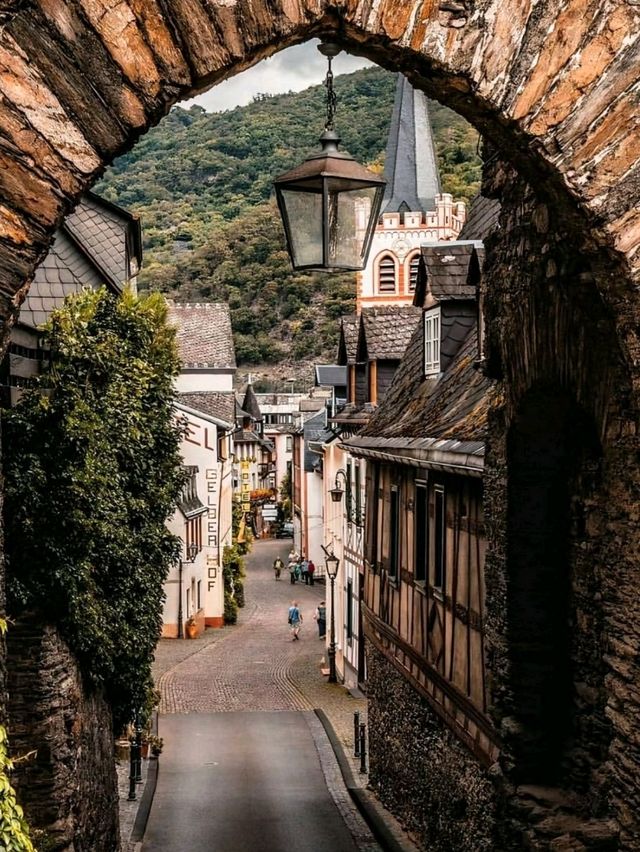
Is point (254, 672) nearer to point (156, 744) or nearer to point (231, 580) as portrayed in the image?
point (231, 580)

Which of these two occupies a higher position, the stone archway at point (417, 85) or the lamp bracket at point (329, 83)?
the lamp bracket at point (329, 83)

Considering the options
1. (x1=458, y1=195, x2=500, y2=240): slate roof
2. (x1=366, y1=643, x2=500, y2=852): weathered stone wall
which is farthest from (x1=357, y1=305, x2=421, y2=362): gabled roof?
(x1=366, y1=643, x2=500, y2=852): weathered stone wall

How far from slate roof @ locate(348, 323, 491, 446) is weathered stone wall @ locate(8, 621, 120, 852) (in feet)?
13.8

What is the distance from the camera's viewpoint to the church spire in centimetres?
5206

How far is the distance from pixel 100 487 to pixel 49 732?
2436mm

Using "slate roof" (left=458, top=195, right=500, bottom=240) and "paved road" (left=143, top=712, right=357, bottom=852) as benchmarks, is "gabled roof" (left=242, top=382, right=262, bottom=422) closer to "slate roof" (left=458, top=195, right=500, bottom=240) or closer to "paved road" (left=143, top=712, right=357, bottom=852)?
"paved road" (left=143, top=712, right=357, bottom=852)

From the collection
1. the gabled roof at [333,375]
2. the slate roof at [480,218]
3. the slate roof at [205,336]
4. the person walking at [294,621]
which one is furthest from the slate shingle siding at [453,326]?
the slate roof at [205,336]

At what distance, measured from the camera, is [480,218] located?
48.7ft

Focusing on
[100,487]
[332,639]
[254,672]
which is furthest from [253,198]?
[100,487]

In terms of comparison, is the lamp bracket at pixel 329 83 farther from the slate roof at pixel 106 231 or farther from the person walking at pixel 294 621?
the person walking at pixel 294 621

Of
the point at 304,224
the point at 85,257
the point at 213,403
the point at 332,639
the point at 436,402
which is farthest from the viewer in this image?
the point at 213,403

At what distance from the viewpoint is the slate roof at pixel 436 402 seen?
10828mm

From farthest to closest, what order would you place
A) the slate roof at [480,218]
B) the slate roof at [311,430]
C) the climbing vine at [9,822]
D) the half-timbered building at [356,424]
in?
the slate roof at [311,430], the half-timbered building at [356,424], the slate roof at [480,218], the climbing vine at [9,822]

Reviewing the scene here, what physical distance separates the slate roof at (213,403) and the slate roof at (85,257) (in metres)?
18.4
